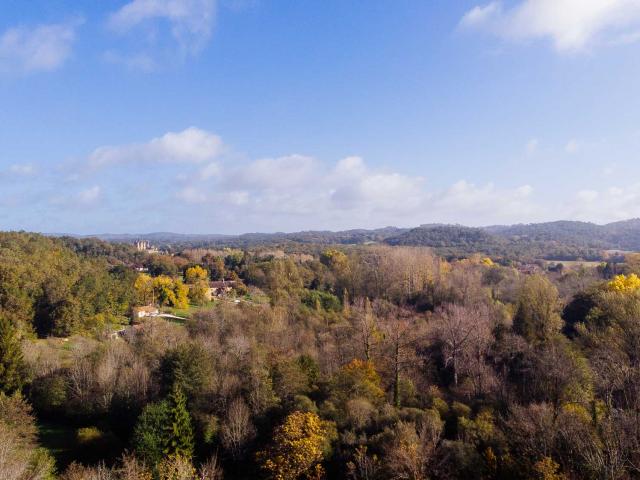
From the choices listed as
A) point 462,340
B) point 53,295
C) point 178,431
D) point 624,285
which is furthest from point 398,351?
point 53,295

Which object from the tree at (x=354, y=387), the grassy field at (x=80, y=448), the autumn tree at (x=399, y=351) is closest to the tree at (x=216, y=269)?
the autumn tree at (x=399, y=351)

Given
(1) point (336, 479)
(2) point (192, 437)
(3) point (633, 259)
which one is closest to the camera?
(1) point (336, 479)

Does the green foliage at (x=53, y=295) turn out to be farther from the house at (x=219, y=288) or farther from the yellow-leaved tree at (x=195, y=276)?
the house at (x=219, y=288)

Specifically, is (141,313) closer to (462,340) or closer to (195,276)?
(195,276)

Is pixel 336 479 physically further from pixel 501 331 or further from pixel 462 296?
pixel 462 296

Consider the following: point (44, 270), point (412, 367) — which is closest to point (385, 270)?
point (412, 367)

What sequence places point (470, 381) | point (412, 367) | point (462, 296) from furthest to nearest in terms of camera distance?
1. point (462, 296)
2. point (412, 367)
3. point (470, 381)

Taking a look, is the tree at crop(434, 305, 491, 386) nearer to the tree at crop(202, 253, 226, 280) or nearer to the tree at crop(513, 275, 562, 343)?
the tree at crop(513, 275, 562, 343)
